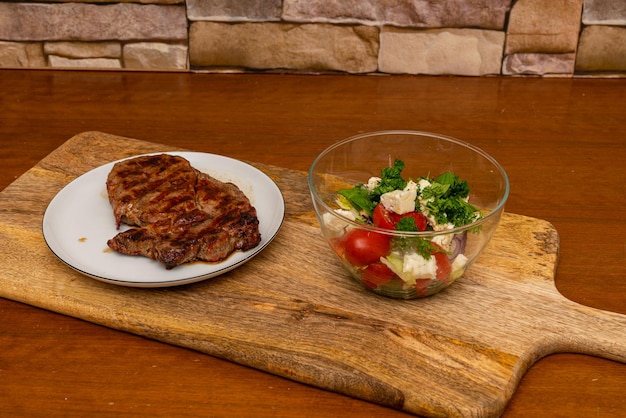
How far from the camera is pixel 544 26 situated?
224cm

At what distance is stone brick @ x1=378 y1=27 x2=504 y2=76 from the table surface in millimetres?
40

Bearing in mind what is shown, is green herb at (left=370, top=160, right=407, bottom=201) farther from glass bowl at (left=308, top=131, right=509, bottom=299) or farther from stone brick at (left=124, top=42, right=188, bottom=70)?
stone brick at (left=124, top=42, right=188, bottom=70)

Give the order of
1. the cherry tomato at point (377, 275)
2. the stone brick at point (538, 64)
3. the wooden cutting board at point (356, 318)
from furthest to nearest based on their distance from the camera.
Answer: the stone brick at point (538, 64), the cherry tomato at point (377, 275), the wooden cutting board at point (356, 318)

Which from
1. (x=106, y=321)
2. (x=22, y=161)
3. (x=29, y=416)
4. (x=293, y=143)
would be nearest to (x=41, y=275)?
(x=106, y=321)

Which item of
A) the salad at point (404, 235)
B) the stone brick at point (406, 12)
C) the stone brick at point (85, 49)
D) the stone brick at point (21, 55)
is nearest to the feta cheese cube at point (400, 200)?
the salad at point (404, 235)

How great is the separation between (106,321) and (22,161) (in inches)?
29.0

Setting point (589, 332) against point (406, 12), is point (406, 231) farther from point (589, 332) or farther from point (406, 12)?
point (406, 12)

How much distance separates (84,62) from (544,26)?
1.41 m

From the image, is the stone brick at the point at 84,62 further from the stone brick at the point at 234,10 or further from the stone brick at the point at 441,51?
the stone brick at the point at 441,51

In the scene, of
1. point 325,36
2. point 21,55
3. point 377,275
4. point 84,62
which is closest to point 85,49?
point 84,62

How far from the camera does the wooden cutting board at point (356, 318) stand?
113 centimetres

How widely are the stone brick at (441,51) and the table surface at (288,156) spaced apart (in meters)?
0.04

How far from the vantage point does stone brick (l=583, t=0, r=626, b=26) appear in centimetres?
220

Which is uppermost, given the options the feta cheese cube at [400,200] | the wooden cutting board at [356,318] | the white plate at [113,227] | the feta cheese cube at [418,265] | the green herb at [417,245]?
the feta cheese cube at [400,200]
